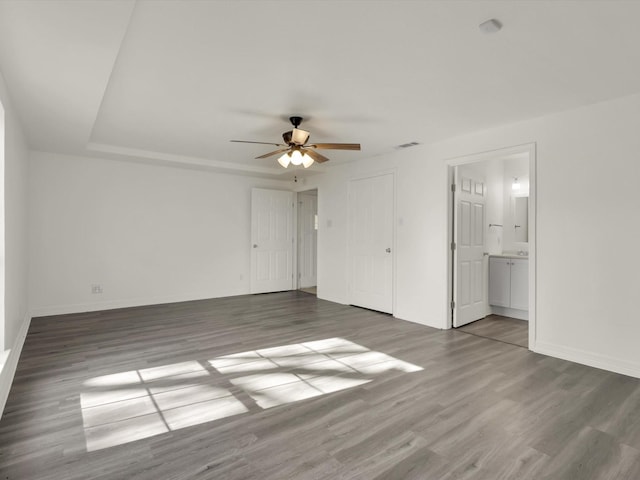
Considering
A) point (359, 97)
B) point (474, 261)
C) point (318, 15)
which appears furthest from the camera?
point (474, 261)

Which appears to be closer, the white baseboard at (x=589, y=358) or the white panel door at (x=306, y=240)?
the white baseboard at (x=589, y=358)

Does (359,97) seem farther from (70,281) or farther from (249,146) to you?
(70,281)

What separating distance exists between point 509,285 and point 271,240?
4.55 m

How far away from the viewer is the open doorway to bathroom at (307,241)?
26.3 feet

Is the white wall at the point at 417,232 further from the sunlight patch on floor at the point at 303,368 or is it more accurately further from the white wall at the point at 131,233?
the white wall at the point at 131,233

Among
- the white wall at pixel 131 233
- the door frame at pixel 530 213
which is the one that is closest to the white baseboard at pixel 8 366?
the white wall at pixel 131 233

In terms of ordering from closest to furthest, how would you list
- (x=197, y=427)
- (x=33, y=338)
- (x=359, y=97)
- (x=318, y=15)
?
1. (x=318, y=15)
2. (x=197, y=427)
3. (x=359, y=97)
4. (x=33, y=338)

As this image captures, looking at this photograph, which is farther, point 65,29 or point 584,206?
point 584,206

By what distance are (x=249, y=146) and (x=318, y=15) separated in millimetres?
3312

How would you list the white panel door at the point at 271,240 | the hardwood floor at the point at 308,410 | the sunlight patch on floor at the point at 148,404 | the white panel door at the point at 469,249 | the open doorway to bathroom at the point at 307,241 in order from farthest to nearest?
1. the open doorway to bathroom at the point at 307,241
2. the white panel door at the point at 271,240
3. the white panel door at the point at 469,249
4. the sunlight patch on floor at the point at 148,404
5. the hardwood floor at the point at 308,410

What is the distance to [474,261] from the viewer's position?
5164mm

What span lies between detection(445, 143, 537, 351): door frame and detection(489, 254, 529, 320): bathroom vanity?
1.11m

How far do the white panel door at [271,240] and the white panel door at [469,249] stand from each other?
12.8 feet

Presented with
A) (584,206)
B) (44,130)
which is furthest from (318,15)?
(44,130)
